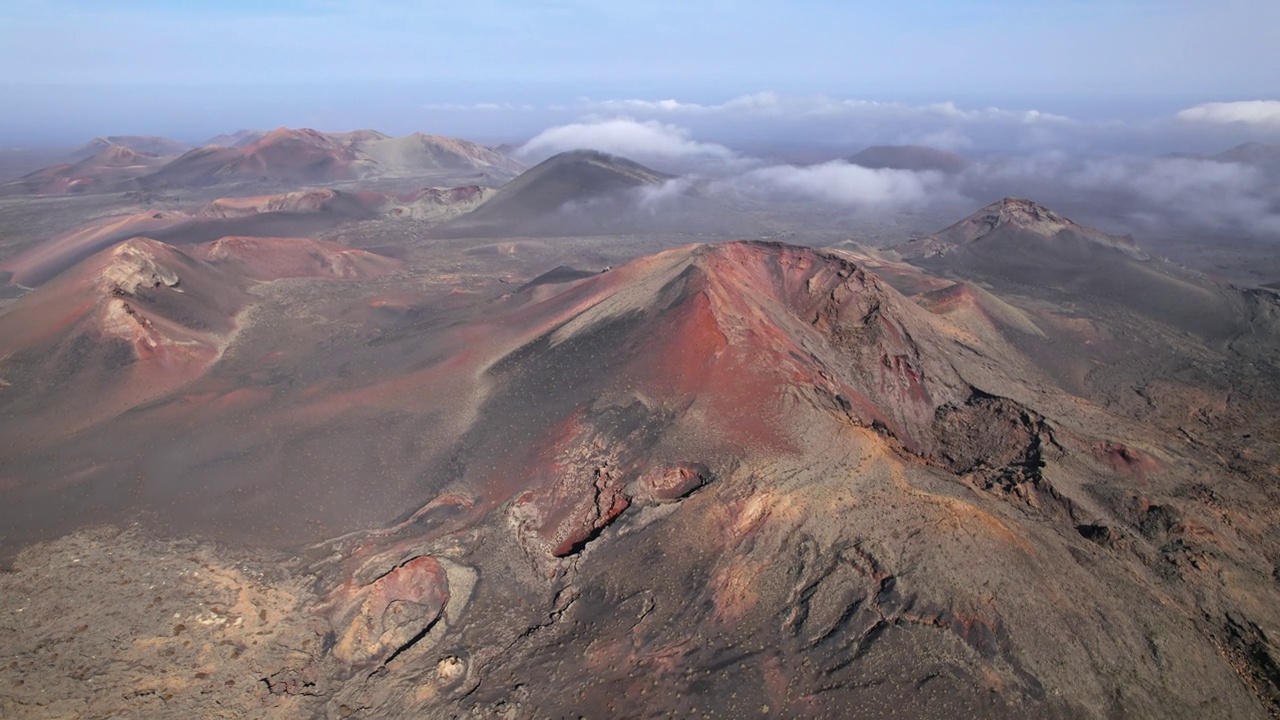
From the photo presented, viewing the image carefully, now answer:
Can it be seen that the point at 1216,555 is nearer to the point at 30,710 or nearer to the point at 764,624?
the point at 764,624

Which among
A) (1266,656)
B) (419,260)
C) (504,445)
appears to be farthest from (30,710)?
(419,260)

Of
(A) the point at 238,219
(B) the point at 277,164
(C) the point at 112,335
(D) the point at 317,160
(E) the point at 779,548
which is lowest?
(E) the point at 779,548

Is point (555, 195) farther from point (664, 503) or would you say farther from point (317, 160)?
point (664, 503)

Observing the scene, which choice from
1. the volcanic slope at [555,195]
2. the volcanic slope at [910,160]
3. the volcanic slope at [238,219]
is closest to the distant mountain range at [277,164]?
the volcanic slope at [238,219]

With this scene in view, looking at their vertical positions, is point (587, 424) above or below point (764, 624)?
above

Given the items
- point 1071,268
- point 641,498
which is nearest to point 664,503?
point 641,498

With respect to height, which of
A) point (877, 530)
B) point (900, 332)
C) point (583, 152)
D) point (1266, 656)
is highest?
point (583, 152)
